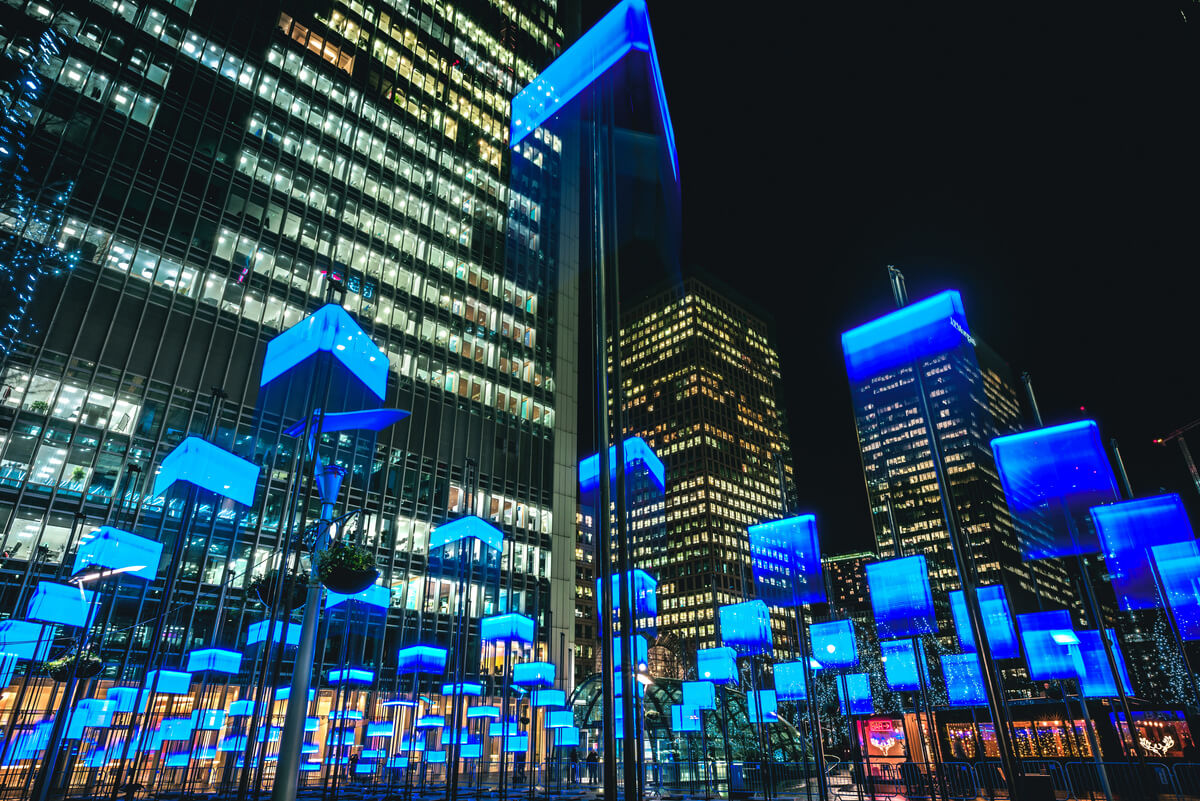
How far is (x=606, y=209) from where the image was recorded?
571 centimetres

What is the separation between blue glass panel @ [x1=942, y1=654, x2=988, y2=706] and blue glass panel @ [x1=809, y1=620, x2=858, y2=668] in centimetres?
234

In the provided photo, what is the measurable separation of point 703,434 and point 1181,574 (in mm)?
111696

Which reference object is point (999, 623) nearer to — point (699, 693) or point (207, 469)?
point (699, 693)

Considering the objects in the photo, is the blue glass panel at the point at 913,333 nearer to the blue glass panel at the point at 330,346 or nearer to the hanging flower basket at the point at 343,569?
the blue glass panel at the point at 330,346

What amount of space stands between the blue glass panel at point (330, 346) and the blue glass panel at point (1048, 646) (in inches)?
645

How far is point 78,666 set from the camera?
11.7m

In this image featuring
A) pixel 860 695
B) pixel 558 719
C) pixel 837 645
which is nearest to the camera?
pixel 837 645

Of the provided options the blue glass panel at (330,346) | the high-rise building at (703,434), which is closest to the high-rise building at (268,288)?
the blue glass panel at (330,346)

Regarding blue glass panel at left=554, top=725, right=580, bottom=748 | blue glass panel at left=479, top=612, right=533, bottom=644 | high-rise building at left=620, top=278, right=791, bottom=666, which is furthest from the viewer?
high-rise building at left=620, top=278, right=791, bottom=666

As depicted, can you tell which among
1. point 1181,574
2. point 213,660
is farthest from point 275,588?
point 1181,574

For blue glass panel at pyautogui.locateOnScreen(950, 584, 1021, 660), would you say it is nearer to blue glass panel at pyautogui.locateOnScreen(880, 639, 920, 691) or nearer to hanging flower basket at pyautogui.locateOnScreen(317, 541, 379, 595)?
blue glass panel at pyautogui.locateOnScreen(880, 639, 920, 691)

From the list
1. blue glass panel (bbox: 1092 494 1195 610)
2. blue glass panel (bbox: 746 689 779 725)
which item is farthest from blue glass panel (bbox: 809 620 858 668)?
blue glass panel (bbox: 1092 494 1195 610)

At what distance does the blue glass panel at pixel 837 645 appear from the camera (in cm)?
1634

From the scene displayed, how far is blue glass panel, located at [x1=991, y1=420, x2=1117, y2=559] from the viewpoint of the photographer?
12000 mm
